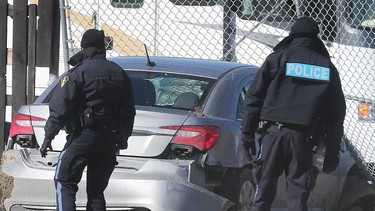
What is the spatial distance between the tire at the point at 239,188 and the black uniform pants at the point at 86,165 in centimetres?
86

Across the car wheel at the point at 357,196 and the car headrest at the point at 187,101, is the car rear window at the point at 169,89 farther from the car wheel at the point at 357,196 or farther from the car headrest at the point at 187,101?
the car wheel at the point at 357,196

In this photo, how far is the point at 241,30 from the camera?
9.48 metres

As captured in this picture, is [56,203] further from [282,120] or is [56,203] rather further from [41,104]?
[282,120]

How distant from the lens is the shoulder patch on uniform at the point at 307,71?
5.58 metres

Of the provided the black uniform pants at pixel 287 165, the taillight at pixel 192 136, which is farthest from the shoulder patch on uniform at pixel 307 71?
the taillight at pixel 192 136

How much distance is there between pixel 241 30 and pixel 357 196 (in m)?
2.75

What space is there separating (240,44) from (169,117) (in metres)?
3.80

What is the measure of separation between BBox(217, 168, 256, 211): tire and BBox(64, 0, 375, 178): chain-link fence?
10.9 feet

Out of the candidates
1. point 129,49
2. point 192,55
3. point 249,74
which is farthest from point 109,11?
point 249,74

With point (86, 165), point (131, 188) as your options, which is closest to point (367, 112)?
point (131, 188)

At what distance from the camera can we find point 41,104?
20.6 feet

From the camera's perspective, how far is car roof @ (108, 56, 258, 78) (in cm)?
659

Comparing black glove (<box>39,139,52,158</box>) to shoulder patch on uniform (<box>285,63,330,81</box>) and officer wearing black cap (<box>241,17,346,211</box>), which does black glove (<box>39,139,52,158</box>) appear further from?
shoulder patch on uniform (<box>285,63,330,81</box>)

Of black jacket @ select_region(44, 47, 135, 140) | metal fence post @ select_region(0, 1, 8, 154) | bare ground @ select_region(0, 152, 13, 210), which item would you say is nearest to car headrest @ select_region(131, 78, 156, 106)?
black jacket @ select_region(44, 47, 135, 140)
